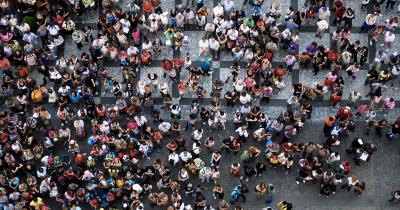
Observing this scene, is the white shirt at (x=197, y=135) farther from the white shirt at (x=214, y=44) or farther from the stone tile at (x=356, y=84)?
the stone tile at (x=356, y=84)

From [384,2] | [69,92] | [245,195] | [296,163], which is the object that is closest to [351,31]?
[384,2]

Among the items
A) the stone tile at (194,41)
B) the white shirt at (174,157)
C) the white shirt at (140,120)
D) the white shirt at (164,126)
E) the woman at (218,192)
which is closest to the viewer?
the woman at (218,192)

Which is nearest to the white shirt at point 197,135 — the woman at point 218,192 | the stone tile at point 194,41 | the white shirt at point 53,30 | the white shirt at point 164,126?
the white shirt at point 164,126

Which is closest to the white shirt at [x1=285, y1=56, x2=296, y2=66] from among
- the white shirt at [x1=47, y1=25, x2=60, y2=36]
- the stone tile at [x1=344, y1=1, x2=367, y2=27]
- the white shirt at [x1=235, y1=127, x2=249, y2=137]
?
the white shirt at [x1=235, y1=127, x2=249, y2=137]

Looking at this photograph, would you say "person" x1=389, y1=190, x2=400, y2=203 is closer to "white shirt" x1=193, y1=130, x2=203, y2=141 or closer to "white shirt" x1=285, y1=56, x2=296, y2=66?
"white shirt" x1=285, y1=56, x2=296, y2=66

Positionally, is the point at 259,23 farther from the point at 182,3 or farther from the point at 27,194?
the point at 27,194

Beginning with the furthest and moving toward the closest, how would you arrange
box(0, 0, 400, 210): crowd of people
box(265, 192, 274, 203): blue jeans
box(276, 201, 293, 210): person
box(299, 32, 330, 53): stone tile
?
box(299, 32, 330, 53): stone tile, box(265, 192, 274, 203): blue jeans, box(0, 0, 400, 210): crowd of people, box(276, 201, 293, 210): person

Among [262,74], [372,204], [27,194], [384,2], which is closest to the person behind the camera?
Answer: [27,194]

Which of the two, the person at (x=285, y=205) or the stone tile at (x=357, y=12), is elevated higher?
the stone tile at (x=357, y=12)
